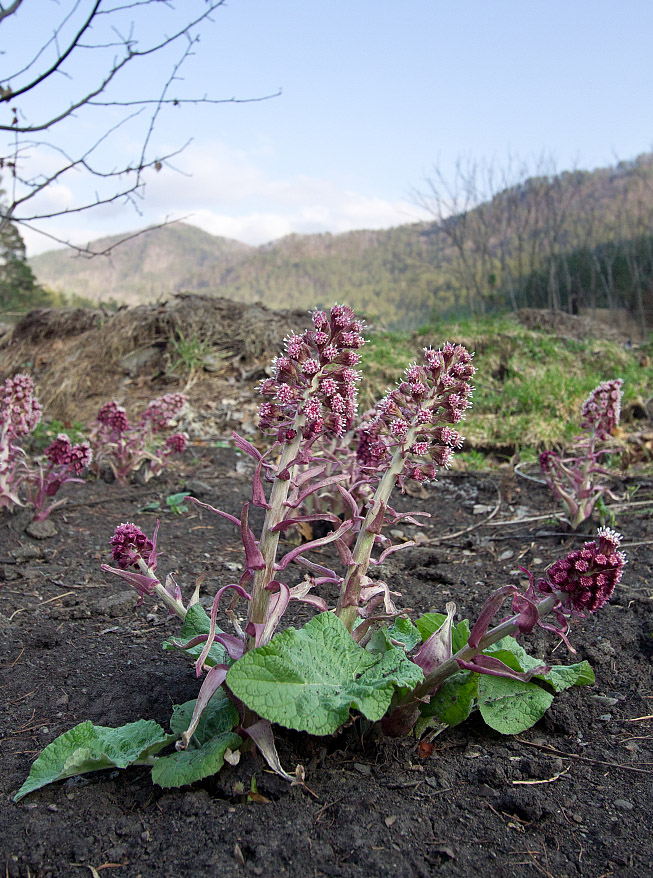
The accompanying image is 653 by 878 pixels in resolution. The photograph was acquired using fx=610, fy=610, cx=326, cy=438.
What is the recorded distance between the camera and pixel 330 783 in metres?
1.50

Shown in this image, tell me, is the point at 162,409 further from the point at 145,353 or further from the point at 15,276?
the point at 15,276

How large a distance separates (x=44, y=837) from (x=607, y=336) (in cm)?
1522

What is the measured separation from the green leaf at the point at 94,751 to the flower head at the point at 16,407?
247cm

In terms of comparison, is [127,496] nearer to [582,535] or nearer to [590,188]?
[582,535]

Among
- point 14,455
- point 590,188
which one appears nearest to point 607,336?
point 14,455

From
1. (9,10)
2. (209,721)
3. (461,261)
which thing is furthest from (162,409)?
(461,261)

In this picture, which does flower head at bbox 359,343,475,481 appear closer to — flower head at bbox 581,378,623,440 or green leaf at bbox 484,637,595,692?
green leaf at bbox 484,637,595,692

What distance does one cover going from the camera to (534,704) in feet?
5.61

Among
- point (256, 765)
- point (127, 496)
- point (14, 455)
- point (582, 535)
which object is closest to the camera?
point (256, 765)

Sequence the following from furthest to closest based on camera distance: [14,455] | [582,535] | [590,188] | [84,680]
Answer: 1. [590,188]
2. [14,455]
3. [582,535]
4. [84,680]

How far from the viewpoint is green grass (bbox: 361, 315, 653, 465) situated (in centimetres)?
607

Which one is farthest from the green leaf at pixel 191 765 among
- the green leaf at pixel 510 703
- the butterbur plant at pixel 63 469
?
the butterbur plant at pixel 63 469

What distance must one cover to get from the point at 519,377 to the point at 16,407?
6.22 meters

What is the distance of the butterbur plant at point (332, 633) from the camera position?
1.42 metres
